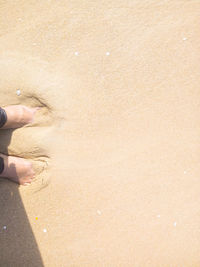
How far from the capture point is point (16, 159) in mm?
1992

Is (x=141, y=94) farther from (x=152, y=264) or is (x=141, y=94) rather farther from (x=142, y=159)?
(x=152, y=264)

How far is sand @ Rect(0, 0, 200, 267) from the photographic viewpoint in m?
1.93

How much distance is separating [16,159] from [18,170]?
0.33 feet

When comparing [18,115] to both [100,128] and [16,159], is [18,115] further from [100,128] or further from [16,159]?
[100,128]

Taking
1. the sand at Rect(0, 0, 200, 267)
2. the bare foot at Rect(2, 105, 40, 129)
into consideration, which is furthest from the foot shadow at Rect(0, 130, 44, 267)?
the bare foot at Rect(2, 105, 40, 129)

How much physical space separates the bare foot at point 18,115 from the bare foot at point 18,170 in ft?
0.97

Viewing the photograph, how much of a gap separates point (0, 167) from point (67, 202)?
64 cm

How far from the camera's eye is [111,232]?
2.03 m

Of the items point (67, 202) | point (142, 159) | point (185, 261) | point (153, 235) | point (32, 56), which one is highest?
point (32, 56)

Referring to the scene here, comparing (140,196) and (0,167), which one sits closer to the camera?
(0,167)

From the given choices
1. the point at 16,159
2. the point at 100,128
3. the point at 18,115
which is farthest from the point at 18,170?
the point at 100,128

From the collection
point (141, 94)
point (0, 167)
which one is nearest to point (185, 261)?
point (141, 94)

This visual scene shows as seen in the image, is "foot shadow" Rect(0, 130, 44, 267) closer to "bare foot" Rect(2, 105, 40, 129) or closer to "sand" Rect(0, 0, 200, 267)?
"sand" Rect(0, 0, 200, 267)

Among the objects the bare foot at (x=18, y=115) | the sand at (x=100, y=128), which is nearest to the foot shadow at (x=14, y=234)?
the sand at (x=100, y=128)
